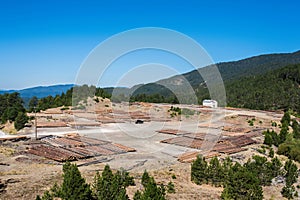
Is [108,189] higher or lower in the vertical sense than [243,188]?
higher

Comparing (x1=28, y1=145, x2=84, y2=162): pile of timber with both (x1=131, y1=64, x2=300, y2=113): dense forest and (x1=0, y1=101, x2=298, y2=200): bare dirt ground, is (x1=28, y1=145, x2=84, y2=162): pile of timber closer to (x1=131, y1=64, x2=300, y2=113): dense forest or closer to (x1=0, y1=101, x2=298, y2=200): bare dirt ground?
(x1=0, y1=101, x2=298, y2=200): bare dirt ground

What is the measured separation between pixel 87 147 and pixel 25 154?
4110mm

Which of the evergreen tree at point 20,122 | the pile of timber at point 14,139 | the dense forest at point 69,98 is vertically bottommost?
the pile of timber at point 14,139

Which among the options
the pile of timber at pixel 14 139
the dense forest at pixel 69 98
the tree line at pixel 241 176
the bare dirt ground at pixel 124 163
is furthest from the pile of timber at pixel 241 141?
the dense forest at pixel 69 98

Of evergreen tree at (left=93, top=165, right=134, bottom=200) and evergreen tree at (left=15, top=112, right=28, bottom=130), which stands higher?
evergreen tree at (left=15, top=112, right=28, bottom=130)

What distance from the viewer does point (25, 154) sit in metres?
17.7

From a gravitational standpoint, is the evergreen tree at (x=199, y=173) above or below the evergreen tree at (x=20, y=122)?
below

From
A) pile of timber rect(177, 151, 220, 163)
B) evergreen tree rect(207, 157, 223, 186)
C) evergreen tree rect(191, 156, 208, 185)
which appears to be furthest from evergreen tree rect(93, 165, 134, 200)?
pile of timber rect(177, 151, 220, 163)

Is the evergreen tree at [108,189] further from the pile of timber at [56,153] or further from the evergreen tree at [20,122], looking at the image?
the evergreen tree at [20,122]

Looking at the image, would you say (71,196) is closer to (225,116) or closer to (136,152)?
(136,152)

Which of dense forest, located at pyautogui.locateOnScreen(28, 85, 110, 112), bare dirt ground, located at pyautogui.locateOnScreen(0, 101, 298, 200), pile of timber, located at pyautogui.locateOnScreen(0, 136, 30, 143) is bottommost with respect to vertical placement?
bare dirt ground, located at pyautogui.locateOnScreen(0, 101, 298, 200)

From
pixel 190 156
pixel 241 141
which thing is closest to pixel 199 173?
pixel 190 156

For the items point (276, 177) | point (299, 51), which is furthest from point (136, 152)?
point (299, 51)

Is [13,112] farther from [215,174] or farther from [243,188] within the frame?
[243,188]
